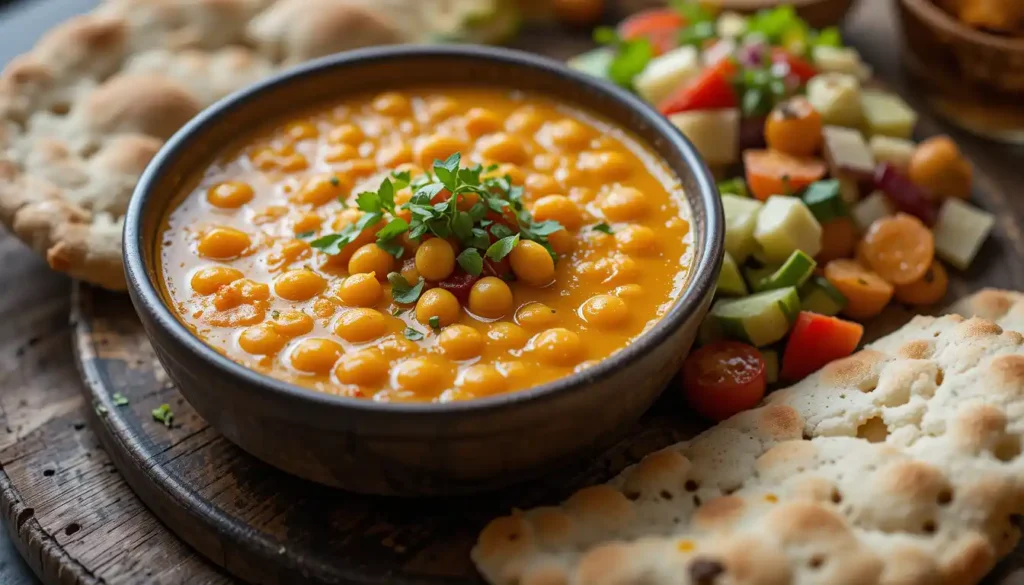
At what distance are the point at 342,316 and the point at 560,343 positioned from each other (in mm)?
745

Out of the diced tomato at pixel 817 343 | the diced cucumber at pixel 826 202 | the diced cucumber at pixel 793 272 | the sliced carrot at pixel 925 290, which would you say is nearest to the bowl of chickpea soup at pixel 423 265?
the diced cucumber at pixel 793 272

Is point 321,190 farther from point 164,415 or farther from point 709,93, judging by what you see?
point 709,93

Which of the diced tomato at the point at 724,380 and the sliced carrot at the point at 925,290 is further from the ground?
the diced tomato at the point at 724,380

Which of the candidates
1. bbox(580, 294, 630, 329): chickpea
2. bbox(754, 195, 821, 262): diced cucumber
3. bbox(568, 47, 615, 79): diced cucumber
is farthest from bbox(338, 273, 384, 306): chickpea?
bbox(568, 47, 615, 79): diced cucumber

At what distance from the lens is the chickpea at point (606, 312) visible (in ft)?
11.0

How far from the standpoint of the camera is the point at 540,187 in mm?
3973

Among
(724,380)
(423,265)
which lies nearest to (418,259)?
(423,265)

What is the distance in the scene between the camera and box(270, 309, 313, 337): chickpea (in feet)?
10.9

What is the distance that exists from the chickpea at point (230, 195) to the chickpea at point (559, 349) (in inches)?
56.2

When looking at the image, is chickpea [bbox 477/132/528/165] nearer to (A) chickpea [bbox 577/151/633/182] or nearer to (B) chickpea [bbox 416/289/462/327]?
(A) chickpea [bbox 577/151/633/182]

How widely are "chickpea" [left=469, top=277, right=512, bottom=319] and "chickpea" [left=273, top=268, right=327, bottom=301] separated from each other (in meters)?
0.56

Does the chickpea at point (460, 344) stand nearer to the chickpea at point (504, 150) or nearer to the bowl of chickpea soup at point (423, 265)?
the bowl of chickpea soup at point (423, 265)

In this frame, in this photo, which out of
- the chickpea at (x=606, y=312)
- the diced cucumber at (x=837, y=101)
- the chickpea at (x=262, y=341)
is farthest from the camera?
the diced cucumber at (x=837, y=101)

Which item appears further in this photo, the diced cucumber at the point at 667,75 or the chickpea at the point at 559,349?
the diced cucumber at the point at 667,75
